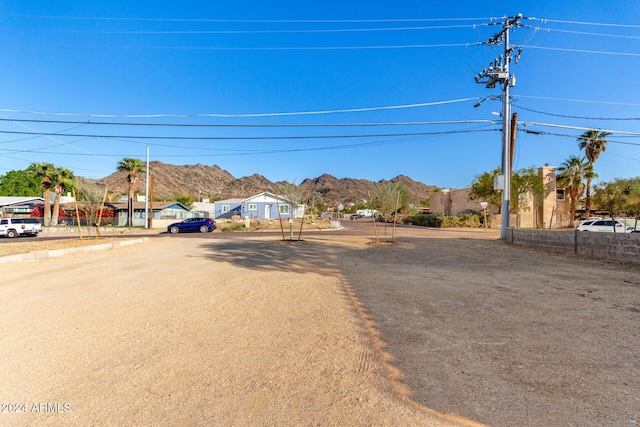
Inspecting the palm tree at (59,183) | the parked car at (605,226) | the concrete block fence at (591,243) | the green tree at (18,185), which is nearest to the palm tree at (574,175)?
the parked car at (605,226)

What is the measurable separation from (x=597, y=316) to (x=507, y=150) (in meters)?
16.3

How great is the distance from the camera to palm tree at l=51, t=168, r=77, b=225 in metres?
38.8

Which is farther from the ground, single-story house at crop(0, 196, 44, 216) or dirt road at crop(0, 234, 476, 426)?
single-story house at crop(0, 196, 44, 216)

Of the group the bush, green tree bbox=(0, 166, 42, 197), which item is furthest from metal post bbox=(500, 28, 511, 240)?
green tree bbox=(0, 166, 42, 197)

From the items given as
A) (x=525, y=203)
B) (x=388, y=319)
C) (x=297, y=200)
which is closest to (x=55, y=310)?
(x=388, y=319)

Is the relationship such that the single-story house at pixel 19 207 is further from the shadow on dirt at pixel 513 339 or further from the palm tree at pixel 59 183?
the shadow on dirt at pixel 513 339

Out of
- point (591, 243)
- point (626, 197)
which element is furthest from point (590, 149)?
point (591, 243)

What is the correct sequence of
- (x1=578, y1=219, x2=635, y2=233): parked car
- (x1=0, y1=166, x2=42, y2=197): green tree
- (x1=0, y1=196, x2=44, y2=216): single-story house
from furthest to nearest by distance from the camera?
(x1=0, y1=166, x2=42, y2=197): green tree, (x1=0, y1=196, x2=44, y2=216): single-story house, (x1=578, y1=219, x2=635, y2=233): parked car

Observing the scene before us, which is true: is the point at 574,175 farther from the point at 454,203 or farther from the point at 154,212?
the point at 154,212

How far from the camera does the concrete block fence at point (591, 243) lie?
35.6 feet

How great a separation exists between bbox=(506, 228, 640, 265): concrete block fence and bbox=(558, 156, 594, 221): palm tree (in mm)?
27577

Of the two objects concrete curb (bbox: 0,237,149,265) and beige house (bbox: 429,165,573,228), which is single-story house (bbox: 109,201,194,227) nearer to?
concrete curb (bbox: 0,237,149,265)

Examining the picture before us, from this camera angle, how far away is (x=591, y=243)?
494 inches

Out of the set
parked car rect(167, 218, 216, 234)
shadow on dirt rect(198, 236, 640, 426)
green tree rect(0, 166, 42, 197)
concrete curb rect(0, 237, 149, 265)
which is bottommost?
concrete curb rect(0, 237, 149, 265)
